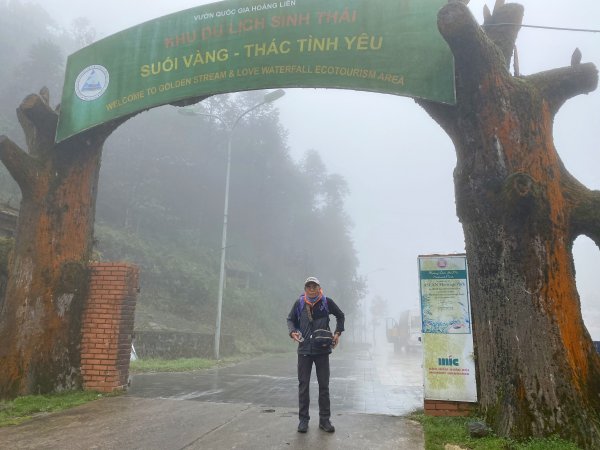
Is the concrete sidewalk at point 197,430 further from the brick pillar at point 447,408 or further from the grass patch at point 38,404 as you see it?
the brick pillar at point 447,408

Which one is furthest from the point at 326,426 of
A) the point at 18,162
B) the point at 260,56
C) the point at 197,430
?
the point at 18,162

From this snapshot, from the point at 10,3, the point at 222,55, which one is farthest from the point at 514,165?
the point at 10,3

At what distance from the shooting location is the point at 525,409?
14.7 ft

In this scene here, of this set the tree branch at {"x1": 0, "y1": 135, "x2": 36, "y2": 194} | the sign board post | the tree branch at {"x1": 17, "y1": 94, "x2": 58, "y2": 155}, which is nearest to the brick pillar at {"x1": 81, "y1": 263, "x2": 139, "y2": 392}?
the tree branch at {"x1": 0, "y1": 135, "x2": 36, "y2": 194}

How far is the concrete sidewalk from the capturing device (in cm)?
431

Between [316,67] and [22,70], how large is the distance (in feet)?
120

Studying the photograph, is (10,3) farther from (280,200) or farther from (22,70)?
(280,200)

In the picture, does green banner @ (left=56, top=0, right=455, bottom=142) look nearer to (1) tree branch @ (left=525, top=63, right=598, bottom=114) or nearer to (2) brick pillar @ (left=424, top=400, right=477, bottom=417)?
(1) tree branch @ (left=525, top=63, right=598, bottom=114)

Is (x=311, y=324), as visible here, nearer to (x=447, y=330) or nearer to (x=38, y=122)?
(x=447, y=330)

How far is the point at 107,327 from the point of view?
22.9 feet

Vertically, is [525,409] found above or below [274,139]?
below

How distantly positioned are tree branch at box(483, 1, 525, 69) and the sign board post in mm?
2685

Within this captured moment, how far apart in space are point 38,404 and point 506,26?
25.5 feet

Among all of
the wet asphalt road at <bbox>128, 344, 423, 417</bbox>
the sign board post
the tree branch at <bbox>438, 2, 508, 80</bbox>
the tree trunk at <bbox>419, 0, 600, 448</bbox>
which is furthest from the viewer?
the wet asphalt road at <bbox>128, 344, 423, 417</bbox>
